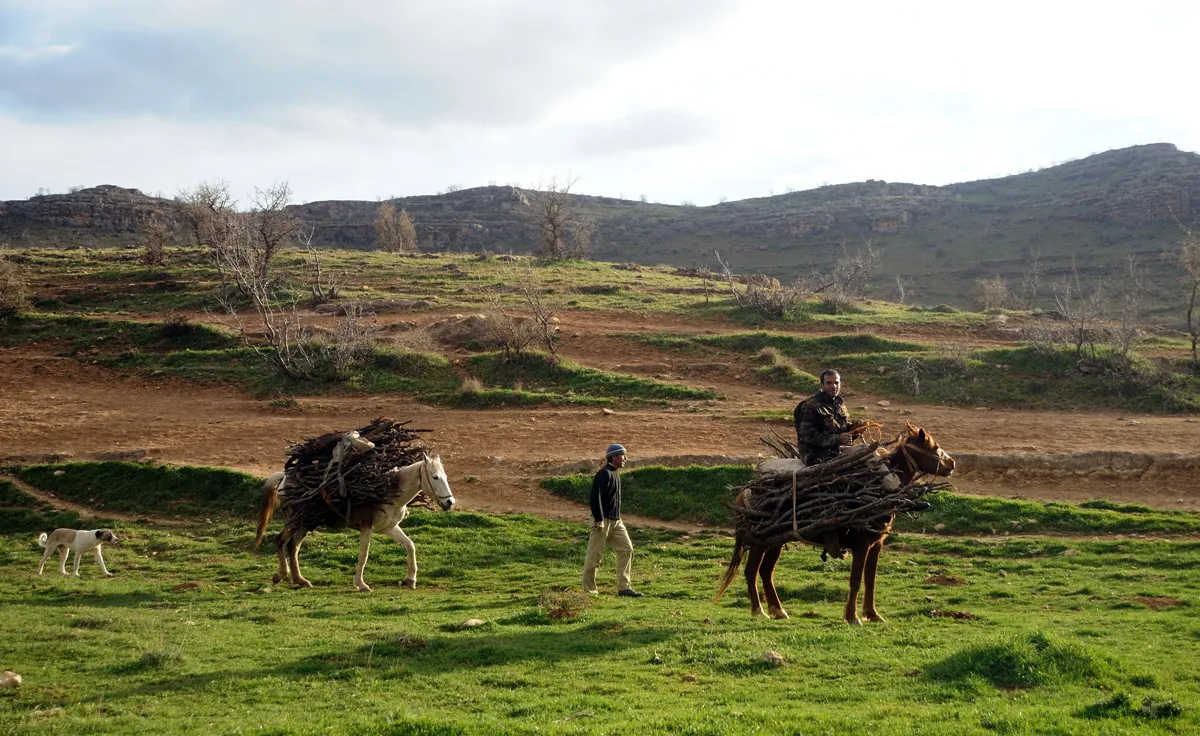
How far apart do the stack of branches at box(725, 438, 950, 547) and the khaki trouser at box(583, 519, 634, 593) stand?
6.61 ft

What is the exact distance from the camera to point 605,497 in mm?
11797

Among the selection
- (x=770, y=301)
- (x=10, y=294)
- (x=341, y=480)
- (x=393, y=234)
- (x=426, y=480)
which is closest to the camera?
(x=426, y=480)

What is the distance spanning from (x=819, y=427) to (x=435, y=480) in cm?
547

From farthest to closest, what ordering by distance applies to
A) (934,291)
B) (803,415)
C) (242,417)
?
(934,291) < (242,417) < (803,415)

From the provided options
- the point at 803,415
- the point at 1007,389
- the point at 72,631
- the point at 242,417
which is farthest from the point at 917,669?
the point at 242,417

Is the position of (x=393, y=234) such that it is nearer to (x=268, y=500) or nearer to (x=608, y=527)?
(x=268, y=500)

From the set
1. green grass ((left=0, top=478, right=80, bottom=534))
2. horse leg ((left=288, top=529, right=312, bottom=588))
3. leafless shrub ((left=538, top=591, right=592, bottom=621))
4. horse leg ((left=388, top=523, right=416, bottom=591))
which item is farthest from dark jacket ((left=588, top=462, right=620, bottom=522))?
green grass ((left=0, top=478, right=80, bottom=534))

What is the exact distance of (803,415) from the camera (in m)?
10.6

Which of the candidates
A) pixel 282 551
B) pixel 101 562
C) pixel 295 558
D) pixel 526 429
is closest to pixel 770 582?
pixel 295 558

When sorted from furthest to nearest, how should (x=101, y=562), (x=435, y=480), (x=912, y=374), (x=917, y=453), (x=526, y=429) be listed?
(x=912, y=374)
(x=526, y=429)
(x=101, y=562)
(x=435, y=480)
(x=917, y=453)

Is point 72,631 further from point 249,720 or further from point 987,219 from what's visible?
point 987,219

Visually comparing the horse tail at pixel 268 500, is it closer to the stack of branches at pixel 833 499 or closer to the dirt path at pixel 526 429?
the dirt path at pixel 526 429

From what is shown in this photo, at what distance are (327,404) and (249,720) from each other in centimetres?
1929

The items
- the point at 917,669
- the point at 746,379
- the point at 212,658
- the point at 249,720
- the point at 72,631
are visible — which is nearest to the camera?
the point at 249,720
